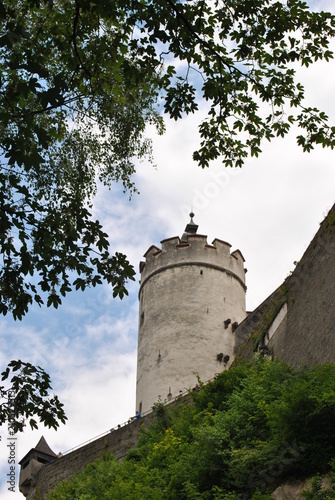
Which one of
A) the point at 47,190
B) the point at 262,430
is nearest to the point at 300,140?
the point at 47,190

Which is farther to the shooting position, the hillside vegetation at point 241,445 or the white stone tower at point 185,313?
the white stone tower at point 185,313

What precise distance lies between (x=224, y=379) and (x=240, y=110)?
29.0 feet

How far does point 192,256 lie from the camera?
95.7 ft

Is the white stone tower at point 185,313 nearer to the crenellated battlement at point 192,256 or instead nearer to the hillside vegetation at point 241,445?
the crenellated battlement at point 192,256

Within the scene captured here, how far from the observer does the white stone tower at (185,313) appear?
85.1ft

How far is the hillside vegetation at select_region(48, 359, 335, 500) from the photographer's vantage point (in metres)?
10.9

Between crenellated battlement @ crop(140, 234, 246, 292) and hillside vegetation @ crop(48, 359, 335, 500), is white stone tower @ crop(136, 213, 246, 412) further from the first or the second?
hillside vegetation @ crop(48, 359, 335, 500)

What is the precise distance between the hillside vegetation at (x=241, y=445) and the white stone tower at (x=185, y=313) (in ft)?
25.1

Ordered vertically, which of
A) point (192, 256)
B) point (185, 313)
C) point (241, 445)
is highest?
point (192, 256)

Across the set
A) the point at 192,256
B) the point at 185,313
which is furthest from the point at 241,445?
the point at 192,256

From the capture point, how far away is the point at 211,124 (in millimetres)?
9305

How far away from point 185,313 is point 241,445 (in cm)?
1461

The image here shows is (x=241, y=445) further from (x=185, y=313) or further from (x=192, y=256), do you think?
(x=192, y=256)

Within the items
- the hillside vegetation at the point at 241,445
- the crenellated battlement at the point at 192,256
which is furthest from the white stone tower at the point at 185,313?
the hillside vegetation at the point at 241,445
